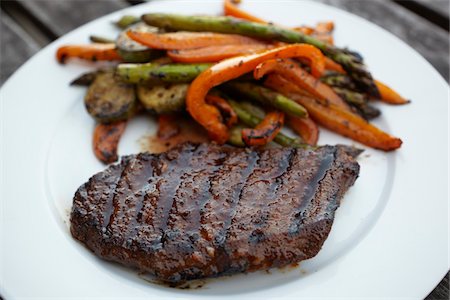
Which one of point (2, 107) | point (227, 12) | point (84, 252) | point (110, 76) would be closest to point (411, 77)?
point (227, 12)

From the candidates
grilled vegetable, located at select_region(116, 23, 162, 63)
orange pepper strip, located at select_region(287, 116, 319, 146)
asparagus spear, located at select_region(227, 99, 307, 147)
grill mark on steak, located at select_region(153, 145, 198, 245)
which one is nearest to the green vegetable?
orange pepper strip, located at select_region(287, 116, 319, 146)

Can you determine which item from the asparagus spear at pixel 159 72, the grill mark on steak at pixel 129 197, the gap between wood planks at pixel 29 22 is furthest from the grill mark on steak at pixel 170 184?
the gap between wood planks at pixel 29 22

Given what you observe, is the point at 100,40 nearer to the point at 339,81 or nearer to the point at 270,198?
the point at 339,81

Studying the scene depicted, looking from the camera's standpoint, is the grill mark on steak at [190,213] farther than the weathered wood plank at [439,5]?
No

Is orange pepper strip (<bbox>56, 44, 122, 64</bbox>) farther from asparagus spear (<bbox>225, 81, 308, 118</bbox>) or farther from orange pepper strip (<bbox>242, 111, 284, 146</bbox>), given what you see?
orange pepper strip (<bbox>242, 111, 284, 146</bbox>)

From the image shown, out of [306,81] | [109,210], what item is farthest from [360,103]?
[109,210]

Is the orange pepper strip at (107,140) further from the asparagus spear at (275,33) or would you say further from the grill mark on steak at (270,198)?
the grill mark on steak at (270,198)
